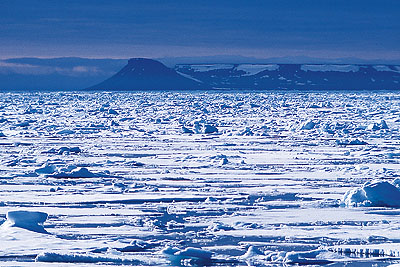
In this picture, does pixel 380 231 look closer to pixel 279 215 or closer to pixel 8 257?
pixel 279 215

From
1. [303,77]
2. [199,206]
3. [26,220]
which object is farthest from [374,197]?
[303,77]

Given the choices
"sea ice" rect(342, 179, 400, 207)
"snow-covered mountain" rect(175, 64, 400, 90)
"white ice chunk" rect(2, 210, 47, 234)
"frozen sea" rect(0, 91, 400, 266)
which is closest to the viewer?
"frozen sea" rect(0, 91, 400, 266)

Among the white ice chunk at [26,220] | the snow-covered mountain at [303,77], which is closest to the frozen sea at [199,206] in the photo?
the white ice chunk at [26,220]

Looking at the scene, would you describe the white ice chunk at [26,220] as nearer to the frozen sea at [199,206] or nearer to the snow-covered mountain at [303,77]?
the frozen sea at [199,206]

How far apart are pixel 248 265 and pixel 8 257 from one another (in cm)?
143

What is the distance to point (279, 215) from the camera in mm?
6586

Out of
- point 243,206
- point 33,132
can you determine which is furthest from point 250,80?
point 243,206

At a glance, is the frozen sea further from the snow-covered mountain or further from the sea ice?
the snow-covered mountain

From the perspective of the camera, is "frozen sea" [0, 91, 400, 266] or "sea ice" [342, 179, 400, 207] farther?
"sea ice" [342, 179, 400, 207]

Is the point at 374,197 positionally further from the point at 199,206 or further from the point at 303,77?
the point at 303,77

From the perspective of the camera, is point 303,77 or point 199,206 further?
point 303,77

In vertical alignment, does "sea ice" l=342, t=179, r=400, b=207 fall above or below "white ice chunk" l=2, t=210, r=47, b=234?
above

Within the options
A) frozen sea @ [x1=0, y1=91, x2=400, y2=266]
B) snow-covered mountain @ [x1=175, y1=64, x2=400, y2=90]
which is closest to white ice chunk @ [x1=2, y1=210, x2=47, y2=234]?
frozen sea @ [x1=0, y1=91, x2=400, y2=266]

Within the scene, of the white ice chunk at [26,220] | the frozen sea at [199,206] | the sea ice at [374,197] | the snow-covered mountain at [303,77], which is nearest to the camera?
the frozen sea at [199,206]
